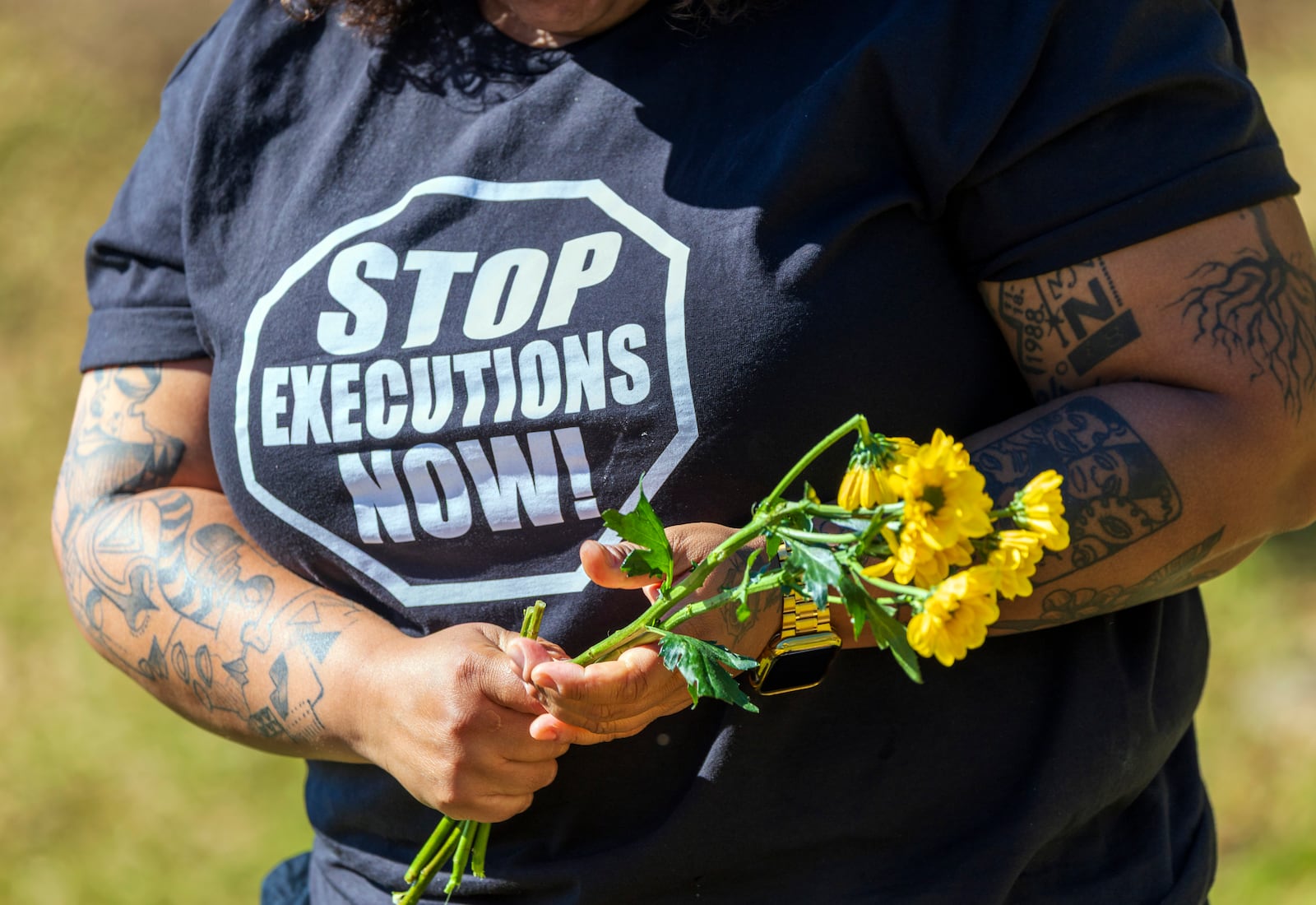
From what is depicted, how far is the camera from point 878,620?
3.08ft

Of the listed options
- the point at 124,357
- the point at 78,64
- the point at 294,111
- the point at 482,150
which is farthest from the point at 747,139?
the point at 78,64

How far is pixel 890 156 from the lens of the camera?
122cm

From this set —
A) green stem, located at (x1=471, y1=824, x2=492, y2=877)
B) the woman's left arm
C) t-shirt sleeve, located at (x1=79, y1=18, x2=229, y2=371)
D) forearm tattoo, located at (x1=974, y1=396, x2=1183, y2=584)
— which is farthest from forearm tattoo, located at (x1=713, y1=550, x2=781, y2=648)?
t-shirt sleeve, located at (x1=79, y1=18, x2=229, y2=371)

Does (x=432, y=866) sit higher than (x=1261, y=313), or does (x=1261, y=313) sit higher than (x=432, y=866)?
(x=1261, y=313)

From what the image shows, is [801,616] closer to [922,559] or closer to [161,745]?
[922,559]

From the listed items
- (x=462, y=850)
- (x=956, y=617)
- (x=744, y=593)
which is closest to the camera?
→ (x=956, y=617)

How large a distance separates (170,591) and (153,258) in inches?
16.0

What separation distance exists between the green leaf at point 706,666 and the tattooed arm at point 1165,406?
33cm

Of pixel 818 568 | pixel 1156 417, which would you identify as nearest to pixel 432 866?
pixel 818 568

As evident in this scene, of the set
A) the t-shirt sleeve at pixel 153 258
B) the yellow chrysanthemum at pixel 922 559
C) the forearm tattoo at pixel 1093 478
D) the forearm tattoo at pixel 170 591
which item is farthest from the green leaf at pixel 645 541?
the t-shirt sleeve at pixel 153 258

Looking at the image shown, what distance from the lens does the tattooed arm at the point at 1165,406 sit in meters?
1.16

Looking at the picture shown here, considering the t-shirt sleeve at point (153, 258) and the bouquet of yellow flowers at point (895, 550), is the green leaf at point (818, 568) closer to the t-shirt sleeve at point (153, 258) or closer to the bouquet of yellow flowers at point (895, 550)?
the bouquet of yellow flowers at point (895, 550)

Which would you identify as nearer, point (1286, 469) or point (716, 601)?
point (716, 601)

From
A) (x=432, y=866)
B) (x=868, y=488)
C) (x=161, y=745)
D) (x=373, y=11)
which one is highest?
(x=373, y=11)
